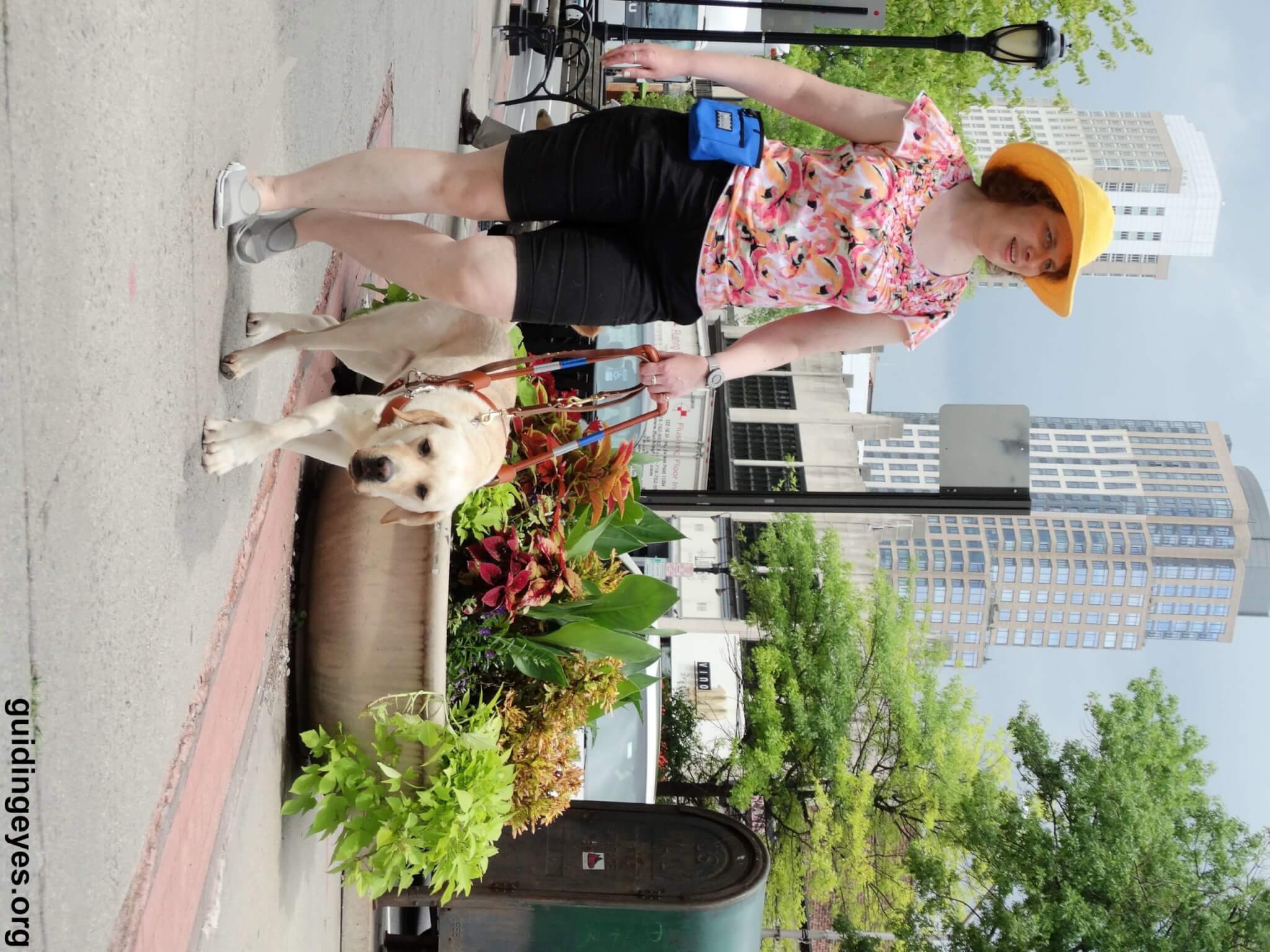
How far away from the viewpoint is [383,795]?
12.3 ft

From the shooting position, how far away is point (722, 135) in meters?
2.63

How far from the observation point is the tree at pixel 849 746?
48.1 feet

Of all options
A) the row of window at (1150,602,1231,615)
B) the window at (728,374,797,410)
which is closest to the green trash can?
the window at (728,374,797,410)

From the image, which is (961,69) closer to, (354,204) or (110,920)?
(354,204)

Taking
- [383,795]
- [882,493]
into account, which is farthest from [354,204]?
[882,493]

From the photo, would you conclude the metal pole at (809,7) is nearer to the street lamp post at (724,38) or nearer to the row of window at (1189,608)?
the street lamp post at (724,38)

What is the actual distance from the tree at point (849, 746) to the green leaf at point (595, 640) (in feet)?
34.7

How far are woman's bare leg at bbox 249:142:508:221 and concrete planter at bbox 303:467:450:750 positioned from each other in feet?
4.44

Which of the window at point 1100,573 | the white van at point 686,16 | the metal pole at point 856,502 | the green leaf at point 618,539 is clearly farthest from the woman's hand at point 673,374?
the window at point 1100,573

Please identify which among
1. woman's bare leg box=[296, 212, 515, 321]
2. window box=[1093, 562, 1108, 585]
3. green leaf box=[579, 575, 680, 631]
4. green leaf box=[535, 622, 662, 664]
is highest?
woman's bare leg box=[296, 212, 515, 321]

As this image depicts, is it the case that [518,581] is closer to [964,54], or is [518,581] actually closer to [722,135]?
[722,135]

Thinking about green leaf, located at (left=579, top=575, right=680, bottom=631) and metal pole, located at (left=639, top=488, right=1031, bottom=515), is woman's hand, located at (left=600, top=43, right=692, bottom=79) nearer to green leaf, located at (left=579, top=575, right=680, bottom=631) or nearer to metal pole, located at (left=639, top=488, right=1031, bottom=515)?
green leaf, located at (left=579, top=575, right=680, bottom=631)

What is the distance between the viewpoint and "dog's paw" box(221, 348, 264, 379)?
9.40ft

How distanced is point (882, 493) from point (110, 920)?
4.68m
